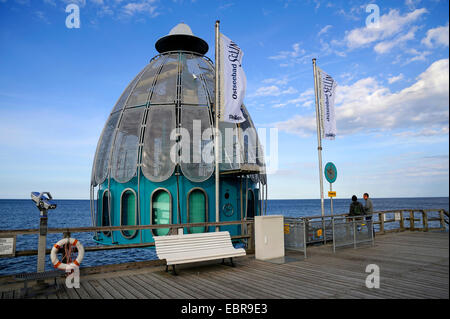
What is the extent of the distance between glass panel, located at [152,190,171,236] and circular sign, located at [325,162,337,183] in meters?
8.40

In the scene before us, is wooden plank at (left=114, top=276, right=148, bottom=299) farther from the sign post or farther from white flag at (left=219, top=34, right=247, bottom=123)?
the sign post

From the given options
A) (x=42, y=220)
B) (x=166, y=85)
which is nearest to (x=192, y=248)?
(x=42, y=220)

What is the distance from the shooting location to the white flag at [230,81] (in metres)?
12.6

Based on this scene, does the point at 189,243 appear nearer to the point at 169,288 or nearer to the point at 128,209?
the point at 169,288

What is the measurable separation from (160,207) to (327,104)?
1003 centimetres

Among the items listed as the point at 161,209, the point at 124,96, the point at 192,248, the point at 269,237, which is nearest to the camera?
the point at 192,248

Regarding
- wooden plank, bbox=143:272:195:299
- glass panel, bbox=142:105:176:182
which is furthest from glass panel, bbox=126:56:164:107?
wooden plank, bbox=143:272:195:299

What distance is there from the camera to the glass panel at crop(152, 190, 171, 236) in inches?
664

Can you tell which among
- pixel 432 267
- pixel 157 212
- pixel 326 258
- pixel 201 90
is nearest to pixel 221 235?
pixel 326 258

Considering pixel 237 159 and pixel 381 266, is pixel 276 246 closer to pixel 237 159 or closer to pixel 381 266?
pixel 381 266

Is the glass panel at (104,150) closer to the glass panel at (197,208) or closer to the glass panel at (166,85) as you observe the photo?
the glass panel at (166,85)

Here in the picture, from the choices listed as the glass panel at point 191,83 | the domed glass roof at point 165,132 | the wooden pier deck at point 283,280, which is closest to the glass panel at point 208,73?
the domed glass roof at point 165,132

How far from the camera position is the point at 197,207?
17.4 metres
